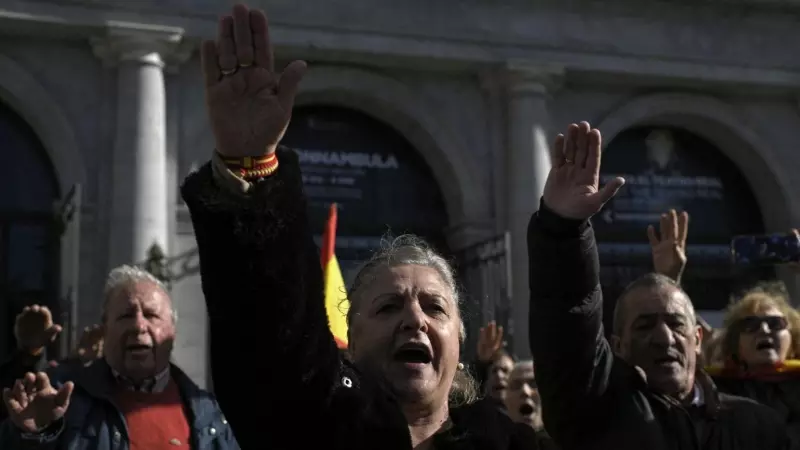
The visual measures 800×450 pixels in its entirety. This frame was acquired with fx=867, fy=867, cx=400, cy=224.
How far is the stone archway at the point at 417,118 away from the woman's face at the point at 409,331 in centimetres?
951

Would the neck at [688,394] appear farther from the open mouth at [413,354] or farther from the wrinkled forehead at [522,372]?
the wrinkled forehead at [522,372]

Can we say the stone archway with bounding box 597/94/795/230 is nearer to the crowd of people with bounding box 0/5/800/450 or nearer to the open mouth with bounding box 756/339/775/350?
the crowd of people with bounding box 0/5/800/450

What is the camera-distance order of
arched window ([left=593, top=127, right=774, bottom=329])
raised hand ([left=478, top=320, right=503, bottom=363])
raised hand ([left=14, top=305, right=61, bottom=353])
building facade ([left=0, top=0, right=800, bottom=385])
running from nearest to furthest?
raised hand ([left=14, top=305, right=61, bottom=353]) < raised hand ([left=478, top=320, right=503, bottom=363]) < building facade ([left=0, top=0, right=800, bottom=385]) < arched window ([left=593, top=127, right=774, bottom=329])

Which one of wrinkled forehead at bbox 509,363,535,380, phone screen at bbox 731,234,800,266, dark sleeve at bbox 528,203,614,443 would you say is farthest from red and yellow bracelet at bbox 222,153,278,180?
phone screen at bbox 731,234,800,266

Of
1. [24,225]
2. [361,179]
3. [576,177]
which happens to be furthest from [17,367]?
[361,179]

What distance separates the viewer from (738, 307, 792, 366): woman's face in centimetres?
378

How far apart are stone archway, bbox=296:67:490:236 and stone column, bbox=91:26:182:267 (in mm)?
2062

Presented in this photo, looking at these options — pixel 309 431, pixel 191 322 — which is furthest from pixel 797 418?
pixel 191 322

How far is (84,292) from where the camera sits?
389 inches

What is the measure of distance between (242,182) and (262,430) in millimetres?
430

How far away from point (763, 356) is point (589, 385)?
1.74 m

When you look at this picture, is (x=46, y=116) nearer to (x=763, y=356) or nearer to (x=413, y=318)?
(x=763, y=356)

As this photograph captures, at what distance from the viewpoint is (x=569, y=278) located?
226 centimetres

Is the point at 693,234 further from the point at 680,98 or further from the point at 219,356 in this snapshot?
the point at 219,356
